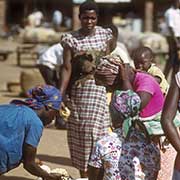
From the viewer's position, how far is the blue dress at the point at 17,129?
15.7 ft

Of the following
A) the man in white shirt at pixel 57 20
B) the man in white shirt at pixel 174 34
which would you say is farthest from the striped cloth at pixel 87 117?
the man in white shirt at pixel 57 20

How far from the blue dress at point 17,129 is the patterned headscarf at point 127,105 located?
0.56m

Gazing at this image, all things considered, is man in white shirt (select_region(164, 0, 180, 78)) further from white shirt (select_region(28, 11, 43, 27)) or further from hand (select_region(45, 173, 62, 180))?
white shirt (select_region(28, 11, 43, 27))

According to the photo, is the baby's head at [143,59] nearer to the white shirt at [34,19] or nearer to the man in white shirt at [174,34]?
the man in white shirt at [174,34]

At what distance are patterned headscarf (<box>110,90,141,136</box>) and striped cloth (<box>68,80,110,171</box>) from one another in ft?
6.50

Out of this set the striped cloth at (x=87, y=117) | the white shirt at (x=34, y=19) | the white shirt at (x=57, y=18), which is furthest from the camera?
the white shirt at (x=57, y=18)

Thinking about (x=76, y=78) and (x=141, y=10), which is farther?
(x=141, y=10)

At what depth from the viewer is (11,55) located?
25250mm

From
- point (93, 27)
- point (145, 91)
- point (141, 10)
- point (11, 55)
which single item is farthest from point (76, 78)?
point (141, 10)

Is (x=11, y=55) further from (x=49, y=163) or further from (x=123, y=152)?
(x=123, y=152)

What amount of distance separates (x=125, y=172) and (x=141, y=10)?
30.3 meters

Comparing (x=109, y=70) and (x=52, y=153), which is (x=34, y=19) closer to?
(x=52, y=153)

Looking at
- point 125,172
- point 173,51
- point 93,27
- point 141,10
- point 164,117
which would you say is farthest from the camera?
point 141,10

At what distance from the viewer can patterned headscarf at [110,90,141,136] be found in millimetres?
4594
